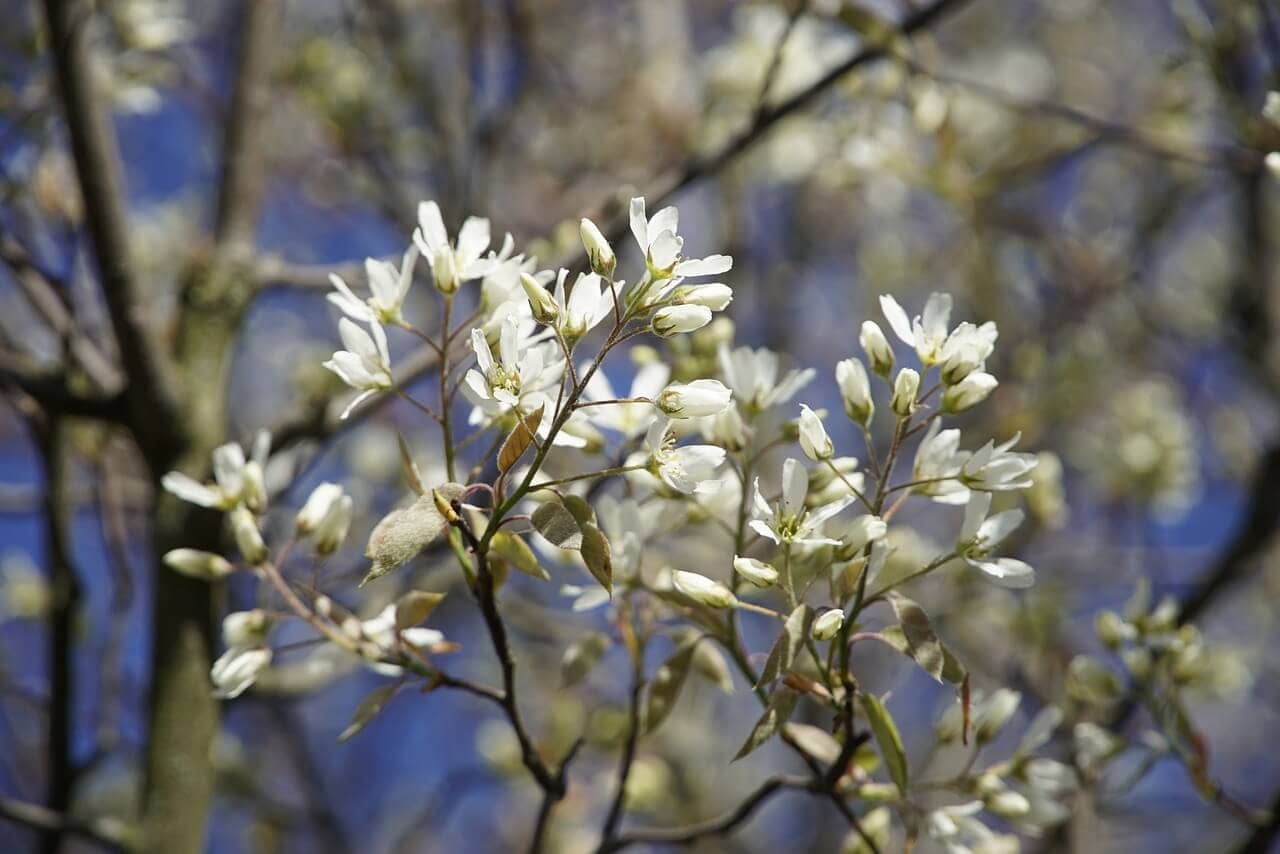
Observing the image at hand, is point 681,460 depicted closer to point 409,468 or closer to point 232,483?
point 409,468

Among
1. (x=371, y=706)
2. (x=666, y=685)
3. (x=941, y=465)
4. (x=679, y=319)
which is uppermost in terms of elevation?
(x=679, y=319)

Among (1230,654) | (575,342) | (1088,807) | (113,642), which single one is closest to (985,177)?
(1230,654)

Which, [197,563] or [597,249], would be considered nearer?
[597,249]

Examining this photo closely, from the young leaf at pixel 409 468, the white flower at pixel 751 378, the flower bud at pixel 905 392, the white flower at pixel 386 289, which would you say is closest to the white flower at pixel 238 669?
the young leaf at pixel 409 468

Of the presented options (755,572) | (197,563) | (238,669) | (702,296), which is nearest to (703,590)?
(755,572)

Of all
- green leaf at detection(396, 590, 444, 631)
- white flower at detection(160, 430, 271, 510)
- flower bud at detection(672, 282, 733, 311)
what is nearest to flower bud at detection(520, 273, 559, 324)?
flower bud at detection(672, 282, 733, 311)

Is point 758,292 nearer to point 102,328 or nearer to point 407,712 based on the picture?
point 102,328

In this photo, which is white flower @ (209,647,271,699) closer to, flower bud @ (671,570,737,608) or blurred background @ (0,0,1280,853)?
blurred background @ (0,0,1280,853)

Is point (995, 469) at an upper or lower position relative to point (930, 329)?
lower
